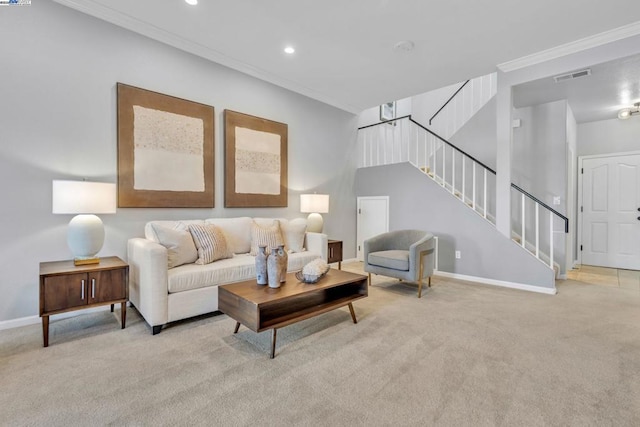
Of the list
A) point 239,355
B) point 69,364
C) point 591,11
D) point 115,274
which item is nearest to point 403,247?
point 239,355

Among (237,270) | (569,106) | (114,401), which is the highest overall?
(569,106)

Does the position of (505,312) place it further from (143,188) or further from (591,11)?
(143,188)

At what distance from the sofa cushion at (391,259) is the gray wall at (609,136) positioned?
4.60m

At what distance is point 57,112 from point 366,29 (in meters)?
3.10

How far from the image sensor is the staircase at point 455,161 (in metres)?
4.61

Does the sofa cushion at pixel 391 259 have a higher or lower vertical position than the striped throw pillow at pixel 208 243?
lower

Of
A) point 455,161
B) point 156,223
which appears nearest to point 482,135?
point 455,161

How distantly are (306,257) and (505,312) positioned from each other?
7.14 ft

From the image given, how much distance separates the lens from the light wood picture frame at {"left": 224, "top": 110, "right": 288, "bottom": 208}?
386 centimetres

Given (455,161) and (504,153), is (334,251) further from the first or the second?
(455,161)

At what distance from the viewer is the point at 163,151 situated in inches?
130

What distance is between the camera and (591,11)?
2.78 m

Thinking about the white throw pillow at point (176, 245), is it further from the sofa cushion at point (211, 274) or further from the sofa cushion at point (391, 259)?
the sofa cushion at point (391, 259)

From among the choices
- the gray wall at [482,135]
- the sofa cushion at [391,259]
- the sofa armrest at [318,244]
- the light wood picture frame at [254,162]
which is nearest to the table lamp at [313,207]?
the light wood picture frame at [254,162]
